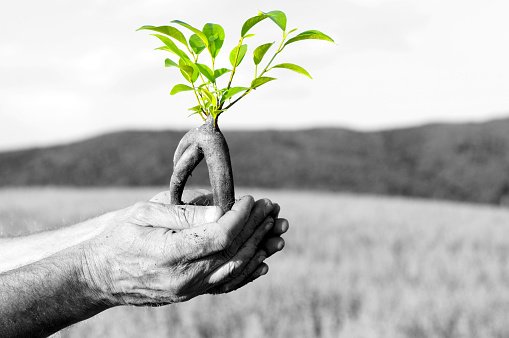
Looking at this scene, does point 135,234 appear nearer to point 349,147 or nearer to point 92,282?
point 92,282

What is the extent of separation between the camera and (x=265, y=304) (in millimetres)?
4090

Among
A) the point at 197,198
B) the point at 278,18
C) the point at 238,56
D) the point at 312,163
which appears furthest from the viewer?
the point at 312,163

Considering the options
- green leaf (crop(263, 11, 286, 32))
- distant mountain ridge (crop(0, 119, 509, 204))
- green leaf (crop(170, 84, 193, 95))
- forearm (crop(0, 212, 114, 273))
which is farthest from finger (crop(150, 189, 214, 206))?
distant mountain ridge (crop(0, 119, 509, 204))

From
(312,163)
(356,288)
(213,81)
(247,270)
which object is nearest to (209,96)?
(213,81)

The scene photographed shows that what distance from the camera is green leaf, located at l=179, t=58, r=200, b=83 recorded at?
52.3 inches

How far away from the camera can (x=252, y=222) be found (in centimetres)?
140

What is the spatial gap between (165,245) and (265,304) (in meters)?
2.93

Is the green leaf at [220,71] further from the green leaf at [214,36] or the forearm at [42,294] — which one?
the forearm at [42,294]

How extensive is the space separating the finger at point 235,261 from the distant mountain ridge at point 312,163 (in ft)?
36.8

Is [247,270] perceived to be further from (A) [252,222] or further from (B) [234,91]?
(B) [234,91]

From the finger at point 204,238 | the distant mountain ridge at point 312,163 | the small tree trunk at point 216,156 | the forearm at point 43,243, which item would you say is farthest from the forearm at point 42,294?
the distant mountain ridge at point 312,163

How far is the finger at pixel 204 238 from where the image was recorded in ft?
4.26

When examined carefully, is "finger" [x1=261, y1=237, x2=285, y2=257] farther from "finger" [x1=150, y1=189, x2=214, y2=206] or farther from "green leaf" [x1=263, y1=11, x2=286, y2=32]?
"green leaf" [x1=263, y1=11, x2=286, y2=32]

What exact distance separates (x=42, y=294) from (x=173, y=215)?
412 mm
